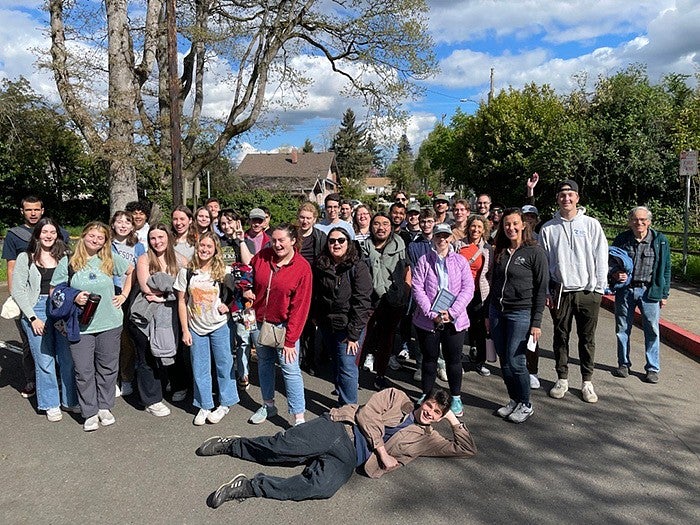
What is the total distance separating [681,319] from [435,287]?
16.7 feet

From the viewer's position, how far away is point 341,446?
3.38 metres

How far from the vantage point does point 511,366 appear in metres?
4.26

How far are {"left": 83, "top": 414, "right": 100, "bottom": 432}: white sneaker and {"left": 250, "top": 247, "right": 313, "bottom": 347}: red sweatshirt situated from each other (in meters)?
1.69

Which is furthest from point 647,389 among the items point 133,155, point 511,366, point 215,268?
point 133,155

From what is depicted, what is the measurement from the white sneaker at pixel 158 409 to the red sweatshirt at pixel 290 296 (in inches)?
53.2

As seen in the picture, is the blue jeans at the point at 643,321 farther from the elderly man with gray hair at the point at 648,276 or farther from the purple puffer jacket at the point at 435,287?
the purple puffer jacket at the point at 435,287

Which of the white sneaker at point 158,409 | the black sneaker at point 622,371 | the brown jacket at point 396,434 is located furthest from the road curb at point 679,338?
the white sneaker at point 158,409

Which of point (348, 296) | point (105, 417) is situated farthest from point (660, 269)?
point (105, 417)

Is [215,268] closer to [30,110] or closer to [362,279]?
[362,279]

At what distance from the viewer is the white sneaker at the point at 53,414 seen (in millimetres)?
4344

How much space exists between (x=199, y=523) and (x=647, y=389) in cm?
444

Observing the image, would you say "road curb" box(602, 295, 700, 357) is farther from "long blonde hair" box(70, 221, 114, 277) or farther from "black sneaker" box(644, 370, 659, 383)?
"long blonde hair" box(70, 221, 114, 277)

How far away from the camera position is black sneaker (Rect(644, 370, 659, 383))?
17.2ft

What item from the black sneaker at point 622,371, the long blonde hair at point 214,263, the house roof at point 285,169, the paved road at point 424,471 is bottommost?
the paved road at point 424,471
